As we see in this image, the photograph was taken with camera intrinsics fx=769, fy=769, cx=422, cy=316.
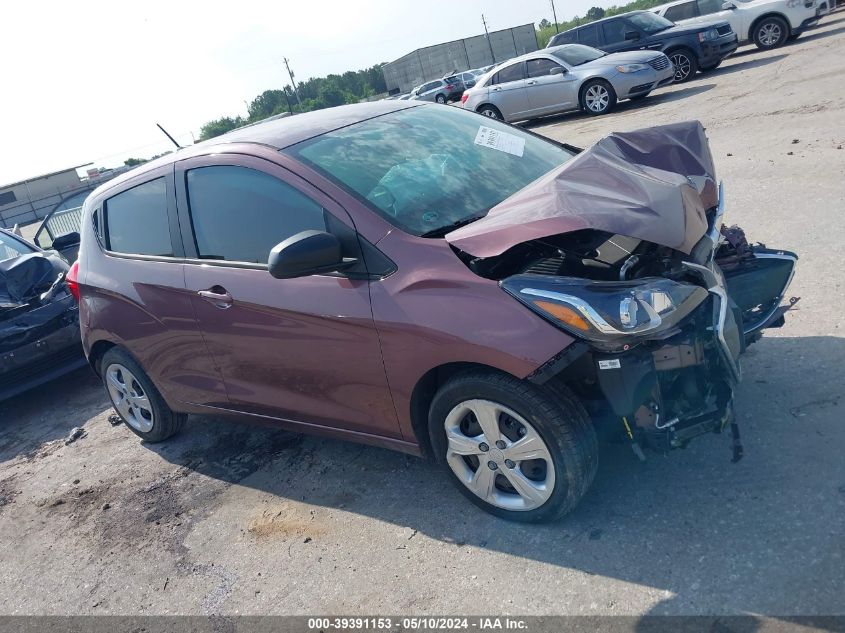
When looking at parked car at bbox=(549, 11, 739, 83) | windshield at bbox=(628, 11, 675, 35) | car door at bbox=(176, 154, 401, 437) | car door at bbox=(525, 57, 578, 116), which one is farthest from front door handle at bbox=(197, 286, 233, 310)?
windshield at bbox=(628, 11, 675, 35)

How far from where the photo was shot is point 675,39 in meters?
17.3

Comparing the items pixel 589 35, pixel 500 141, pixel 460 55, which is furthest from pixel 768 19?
pixel 460 55

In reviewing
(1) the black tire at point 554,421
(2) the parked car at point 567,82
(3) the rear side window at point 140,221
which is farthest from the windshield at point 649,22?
(1) the black tire at point 554,421

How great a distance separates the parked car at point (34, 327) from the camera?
634 cm

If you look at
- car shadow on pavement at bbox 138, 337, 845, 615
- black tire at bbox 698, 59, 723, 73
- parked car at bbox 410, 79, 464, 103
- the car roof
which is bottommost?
car shadow on pavement at bbox 138, 337, 845, 615

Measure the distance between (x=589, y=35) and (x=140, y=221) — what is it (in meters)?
16.6

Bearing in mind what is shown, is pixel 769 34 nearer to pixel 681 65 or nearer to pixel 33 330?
pixel 681 65

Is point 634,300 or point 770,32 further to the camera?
point 770,32

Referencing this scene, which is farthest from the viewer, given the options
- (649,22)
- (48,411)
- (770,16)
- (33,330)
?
(770,16)

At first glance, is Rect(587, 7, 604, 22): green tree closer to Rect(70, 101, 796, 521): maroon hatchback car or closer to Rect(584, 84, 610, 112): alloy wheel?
Rect(584, 84, 610, 112): alloy wheel

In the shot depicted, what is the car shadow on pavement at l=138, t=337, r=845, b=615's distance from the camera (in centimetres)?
278

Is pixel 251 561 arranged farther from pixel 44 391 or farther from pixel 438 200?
pixel 44 391

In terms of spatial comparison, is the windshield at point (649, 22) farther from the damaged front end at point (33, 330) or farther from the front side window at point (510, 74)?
the damaged front end at point (33, 330)

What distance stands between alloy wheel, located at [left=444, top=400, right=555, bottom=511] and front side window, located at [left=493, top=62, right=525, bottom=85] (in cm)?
1474
